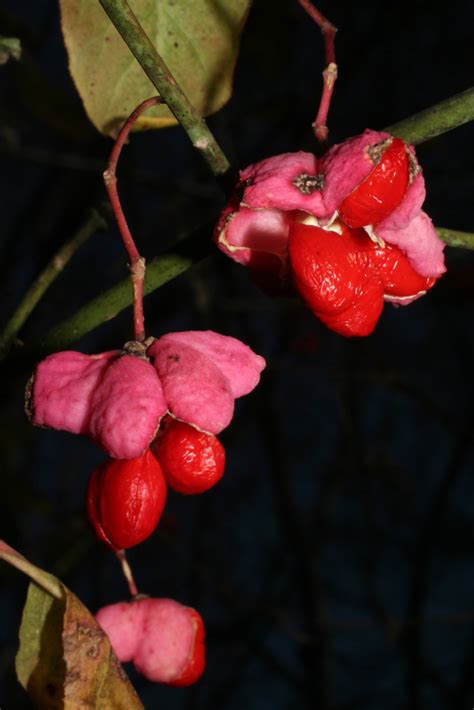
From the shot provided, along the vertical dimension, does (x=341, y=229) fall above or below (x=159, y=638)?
above

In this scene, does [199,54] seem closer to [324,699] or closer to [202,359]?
[202,359]

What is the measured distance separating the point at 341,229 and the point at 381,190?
54 mm

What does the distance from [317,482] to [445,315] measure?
0.66m

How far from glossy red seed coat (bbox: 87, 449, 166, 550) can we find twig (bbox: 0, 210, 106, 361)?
0.14 meters

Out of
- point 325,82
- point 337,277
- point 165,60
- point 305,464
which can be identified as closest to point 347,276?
point 337,277

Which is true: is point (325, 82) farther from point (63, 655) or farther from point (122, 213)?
point (63, 655)

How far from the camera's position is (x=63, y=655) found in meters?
0.53

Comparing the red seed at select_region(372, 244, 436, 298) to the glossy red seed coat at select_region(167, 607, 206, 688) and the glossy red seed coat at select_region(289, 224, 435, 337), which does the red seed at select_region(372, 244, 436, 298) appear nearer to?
the glossy red seed coat at select_region(289, 224, 435, 337)

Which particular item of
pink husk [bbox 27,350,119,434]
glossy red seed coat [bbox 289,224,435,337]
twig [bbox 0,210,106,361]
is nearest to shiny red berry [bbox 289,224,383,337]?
glossy red seed coat [bbox 289,224,435,337]

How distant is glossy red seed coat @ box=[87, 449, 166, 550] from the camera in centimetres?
50

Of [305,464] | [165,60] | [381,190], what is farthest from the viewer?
[305,464]

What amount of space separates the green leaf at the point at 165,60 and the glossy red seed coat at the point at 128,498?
24 centimetres

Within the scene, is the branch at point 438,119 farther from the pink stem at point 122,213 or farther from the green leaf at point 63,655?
the green leaf at point 63,655

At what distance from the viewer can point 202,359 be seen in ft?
1.64
